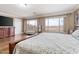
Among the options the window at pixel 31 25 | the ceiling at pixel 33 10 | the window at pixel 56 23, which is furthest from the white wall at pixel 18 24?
the window at pixel 56 23

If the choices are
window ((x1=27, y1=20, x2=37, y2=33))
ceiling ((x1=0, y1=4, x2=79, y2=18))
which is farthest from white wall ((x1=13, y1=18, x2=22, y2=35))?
window ((x1=27, y1=20, x2=37, y2=33))

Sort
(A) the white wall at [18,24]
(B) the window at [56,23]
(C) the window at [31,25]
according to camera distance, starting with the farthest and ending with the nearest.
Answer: (A) the white wall at [18,24] < (C) the window at [31,25] < (B) the window at [56,23]

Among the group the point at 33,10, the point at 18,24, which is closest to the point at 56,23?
the point at 33,10

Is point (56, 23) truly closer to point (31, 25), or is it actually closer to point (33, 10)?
point (31, 25)

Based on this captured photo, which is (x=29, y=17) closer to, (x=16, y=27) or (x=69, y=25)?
(x=16, y=27)

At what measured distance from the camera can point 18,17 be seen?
1614 millimetres

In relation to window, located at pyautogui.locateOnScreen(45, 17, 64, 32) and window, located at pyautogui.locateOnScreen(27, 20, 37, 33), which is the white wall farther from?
window, located at pyautogui.locateOnScreen(45, 17, 64, 32)

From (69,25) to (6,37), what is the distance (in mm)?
1435

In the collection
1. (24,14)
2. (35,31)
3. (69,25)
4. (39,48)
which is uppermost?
(24,14)

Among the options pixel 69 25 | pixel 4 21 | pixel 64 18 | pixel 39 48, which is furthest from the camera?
pixel 4 21

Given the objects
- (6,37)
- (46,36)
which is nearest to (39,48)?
(46,36)

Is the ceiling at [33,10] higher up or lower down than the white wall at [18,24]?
higher up

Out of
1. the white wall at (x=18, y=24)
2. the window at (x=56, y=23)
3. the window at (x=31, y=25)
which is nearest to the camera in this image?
the window at (x=56, y=23)

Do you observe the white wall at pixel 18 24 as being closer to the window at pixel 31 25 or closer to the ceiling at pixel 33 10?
the ceiling at pixel 33 10
